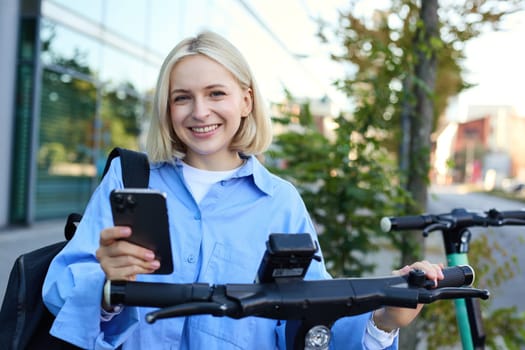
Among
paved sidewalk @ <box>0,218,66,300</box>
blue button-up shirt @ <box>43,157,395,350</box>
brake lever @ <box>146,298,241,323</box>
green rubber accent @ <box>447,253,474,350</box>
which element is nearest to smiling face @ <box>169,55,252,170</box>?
blue button-up shirt @ <box>43,157,395,350</box>

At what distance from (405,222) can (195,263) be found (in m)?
1.12

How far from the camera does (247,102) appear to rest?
1.82m

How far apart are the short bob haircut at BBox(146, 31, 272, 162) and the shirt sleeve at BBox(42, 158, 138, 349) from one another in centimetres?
25

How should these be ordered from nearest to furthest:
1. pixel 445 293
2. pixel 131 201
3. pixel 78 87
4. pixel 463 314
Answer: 1. pixel 131 201
2. pixel 445 293
3. pixel 463 314
4. pixel 78 87

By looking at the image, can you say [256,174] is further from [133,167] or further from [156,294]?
→ [156,294]

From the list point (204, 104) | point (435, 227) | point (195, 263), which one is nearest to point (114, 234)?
point (195, 263)

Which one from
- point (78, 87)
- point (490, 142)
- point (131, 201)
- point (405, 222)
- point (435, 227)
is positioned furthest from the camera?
point (490, 142)

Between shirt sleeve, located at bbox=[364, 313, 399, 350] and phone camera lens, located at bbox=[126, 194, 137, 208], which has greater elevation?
phone camera lens, located at bbox=[126, 194, 137, 208]

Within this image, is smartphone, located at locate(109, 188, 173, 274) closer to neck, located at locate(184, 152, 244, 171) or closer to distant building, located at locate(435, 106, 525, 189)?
neck, located at locate(184, 152, 244, 171)

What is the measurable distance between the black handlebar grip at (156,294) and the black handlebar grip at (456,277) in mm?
593

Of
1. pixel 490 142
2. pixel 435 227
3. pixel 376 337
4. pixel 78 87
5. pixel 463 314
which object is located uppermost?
pixel 490 142

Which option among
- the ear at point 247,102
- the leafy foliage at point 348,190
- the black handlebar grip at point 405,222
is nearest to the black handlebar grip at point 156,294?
the ear at point 247,102

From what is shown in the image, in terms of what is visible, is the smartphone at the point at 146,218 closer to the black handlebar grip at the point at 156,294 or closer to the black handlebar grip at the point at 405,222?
the black handlebar grip at the point at 156,294

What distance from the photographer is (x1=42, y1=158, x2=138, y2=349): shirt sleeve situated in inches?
53.6
